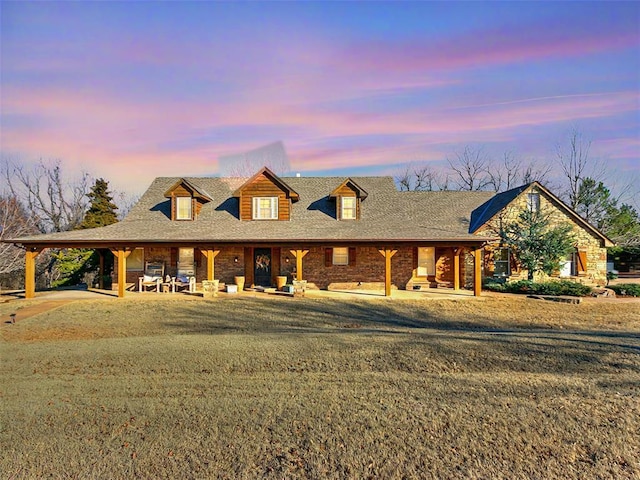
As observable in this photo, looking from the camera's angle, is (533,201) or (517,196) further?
(533,201)

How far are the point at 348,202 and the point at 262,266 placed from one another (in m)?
5.52

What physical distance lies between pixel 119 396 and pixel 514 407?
18.4 feet

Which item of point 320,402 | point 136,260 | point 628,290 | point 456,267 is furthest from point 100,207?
point 628,290

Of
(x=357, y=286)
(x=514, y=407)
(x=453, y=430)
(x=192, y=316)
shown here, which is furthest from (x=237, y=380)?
(x=357, y=286)

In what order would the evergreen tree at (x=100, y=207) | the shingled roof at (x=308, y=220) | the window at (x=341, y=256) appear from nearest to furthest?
the shingled roof at (x=308, y=220) < the window at (x=341, y=256) < the evergreen tree at (x=100, y=207)

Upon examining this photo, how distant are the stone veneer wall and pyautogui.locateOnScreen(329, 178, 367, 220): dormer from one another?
21.3 ft

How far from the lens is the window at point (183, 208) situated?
1848cm

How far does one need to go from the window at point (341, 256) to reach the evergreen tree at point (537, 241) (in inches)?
317

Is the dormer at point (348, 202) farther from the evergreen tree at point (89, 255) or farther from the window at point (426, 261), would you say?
the evergreen tree at point (89, 255)

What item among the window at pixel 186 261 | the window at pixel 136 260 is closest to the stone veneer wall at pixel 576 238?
the window at pixel 186 261

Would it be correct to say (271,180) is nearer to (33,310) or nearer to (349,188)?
(349,188)

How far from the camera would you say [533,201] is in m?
19.1

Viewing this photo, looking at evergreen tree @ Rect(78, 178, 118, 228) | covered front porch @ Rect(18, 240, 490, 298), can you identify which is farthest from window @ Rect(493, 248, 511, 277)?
evergreen tree @ Rect(78, 178, 118, 228)

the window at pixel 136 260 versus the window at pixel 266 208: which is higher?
the window at pixel 266 208
